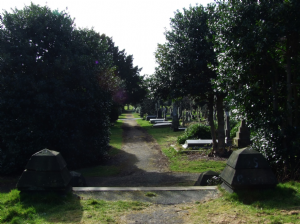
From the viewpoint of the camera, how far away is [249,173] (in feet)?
17.4

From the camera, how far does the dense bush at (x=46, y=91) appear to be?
10109 millimetres

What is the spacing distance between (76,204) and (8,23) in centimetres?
829

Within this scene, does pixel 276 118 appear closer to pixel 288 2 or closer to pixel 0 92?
pixel 288 2

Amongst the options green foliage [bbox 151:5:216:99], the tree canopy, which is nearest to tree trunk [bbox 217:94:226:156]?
green foliage [bbox 151:5:216:99]

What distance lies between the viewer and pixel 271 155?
271 inches

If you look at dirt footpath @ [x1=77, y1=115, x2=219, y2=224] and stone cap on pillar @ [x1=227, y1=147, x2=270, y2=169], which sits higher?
stone cap on pillar @ [x1=227, y1=147, x2=270, y2=169]

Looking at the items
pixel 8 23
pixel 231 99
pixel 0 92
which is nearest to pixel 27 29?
pixel 8 23

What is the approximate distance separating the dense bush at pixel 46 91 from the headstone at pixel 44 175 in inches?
195

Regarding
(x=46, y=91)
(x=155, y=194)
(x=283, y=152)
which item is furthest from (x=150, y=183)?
(x=46, y=91)

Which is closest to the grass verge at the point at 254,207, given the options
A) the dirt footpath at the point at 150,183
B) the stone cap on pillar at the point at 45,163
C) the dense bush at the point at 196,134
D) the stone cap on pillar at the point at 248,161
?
the dirt footpath at the point at 150,183

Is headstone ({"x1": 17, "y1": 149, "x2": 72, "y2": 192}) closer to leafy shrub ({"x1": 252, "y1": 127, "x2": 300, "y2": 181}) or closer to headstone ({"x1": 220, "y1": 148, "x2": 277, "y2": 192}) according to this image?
headstone ({"x1": 220, "y1": 148, "x2": 277, "y2": 192})

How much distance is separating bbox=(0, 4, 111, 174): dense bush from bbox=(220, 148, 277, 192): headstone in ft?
22.7

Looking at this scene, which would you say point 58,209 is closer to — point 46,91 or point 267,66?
point 267,66

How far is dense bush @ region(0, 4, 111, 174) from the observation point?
1011 cm
